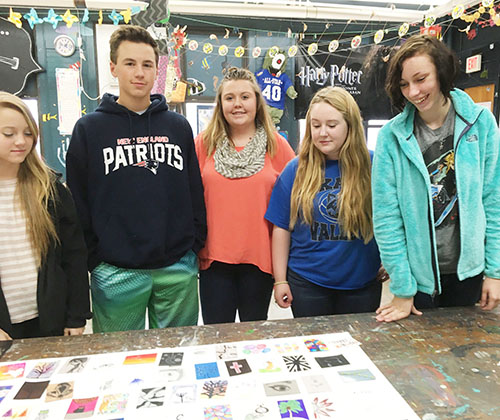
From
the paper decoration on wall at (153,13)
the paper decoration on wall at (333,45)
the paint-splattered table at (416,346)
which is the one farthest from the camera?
the paper decoration on wall at (333,45)

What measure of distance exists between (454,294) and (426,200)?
39 cm

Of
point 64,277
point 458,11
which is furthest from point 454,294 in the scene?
point 458,11

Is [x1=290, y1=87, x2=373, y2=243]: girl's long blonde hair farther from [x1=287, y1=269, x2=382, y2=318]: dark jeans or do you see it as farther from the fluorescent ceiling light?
the fluorescent ceiling light

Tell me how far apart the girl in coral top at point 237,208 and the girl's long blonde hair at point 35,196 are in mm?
604

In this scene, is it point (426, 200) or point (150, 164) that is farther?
point (150, 164)

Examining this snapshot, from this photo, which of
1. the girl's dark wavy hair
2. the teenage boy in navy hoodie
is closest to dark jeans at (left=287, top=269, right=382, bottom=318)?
the teenage boy in navy hoodie

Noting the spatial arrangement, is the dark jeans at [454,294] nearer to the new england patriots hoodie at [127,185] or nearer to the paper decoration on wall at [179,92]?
the new england patriots hoodie at [127,185]

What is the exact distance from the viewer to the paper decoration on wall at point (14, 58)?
13.0 feet

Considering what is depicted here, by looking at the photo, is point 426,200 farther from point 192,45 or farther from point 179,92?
point 179,92

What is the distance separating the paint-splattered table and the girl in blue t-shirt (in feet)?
0.64

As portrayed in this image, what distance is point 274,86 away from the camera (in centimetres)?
455

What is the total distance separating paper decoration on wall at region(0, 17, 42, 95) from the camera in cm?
397

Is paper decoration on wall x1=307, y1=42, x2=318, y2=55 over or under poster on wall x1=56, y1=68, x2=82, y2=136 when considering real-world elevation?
over

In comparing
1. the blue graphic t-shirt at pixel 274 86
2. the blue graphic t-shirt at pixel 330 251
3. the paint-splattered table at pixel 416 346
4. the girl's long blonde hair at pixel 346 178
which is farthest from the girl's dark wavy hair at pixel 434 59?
the blue graphic t-shirt at pixel 274 86
